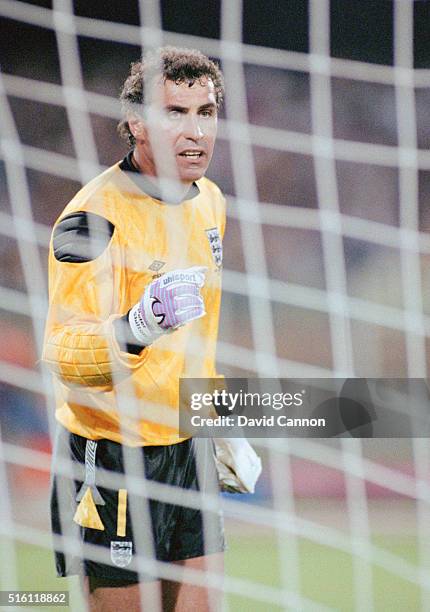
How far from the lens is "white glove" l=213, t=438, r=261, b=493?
144cm

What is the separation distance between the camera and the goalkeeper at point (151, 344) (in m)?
1.31

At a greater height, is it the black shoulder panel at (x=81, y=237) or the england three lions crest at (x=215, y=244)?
the england three lions crest at (x=215, y=244)

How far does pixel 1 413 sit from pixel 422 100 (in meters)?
0.91

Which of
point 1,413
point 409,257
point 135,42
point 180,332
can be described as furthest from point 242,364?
point 135,42

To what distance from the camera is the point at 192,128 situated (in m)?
1.38

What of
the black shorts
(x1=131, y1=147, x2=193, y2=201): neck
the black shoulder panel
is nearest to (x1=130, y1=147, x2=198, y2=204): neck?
(x1=131, y1=147, x2=193, y2=201): neck

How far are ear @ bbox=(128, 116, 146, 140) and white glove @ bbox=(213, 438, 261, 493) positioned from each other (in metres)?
0.50

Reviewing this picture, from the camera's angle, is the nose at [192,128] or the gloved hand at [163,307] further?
the nose at [192,128]

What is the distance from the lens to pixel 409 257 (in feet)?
5.01

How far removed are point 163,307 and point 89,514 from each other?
14.7 inches

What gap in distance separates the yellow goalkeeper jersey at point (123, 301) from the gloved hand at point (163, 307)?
0.11 ft

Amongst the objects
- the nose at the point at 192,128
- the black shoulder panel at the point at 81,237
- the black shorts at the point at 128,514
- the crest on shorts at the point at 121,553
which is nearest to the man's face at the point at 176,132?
the nose at the point at 192,128

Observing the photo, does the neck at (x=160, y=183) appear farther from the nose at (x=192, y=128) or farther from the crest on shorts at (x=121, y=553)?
the crest on shorts at (x=121, y=553)

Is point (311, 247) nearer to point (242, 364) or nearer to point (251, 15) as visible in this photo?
point (242, 364)
